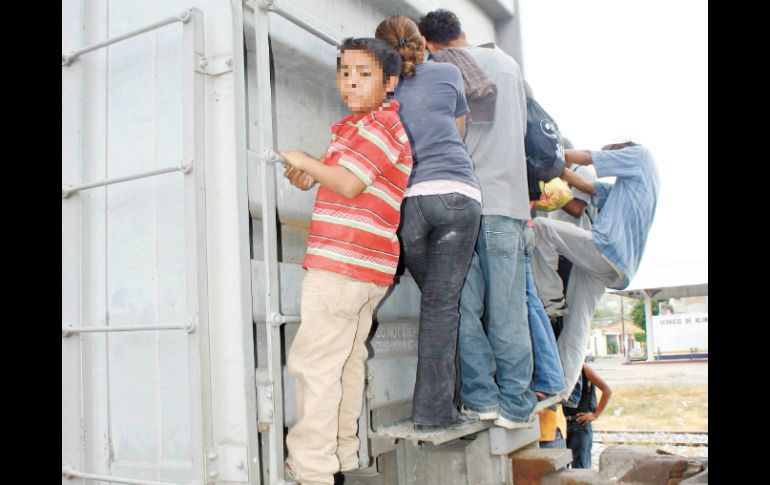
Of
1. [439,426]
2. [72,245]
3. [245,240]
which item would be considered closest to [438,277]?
[439,426]

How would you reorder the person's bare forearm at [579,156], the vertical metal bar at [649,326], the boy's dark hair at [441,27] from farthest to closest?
the vertical metal bar at [649,326], the person's bare forearm at [579,156], the boy's dark hair at [441,27]

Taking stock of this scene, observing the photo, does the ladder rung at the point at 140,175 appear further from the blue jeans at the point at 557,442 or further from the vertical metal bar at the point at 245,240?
the blue jeans at the point at 557,442

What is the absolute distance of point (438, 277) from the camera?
2.29m

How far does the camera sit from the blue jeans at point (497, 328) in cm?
243

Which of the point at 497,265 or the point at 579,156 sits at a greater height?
the point at 579,156

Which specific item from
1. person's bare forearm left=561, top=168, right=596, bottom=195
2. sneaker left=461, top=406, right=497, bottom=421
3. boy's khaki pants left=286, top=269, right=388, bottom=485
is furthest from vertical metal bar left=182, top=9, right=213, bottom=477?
person's bare forearm left=561, top=168, right=596, bottom=195

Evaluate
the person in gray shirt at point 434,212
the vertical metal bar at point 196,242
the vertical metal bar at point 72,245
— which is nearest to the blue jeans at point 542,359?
the person in gray shirt at point 434,212

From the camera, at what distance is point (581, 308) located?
3.72 m

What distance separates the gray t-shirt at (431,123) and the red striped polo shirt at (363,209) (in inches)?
7.8

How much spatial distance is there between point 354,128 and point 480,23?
6.36 feet

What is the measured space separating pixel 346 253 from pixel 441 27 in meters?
1.22

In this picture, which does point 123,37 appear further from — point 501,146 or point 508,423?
point 508,423

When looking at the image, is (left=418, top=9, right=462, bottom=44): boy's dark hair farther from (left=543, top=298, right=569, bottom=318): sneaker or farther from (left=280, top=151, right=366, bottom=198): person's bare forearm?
(left=543, top=298, right=569, bottom=318): sneaker

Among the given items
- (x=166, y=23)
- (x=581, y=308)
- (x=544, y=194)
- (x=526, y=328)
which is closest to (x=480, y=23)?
(x=544, y=194)
